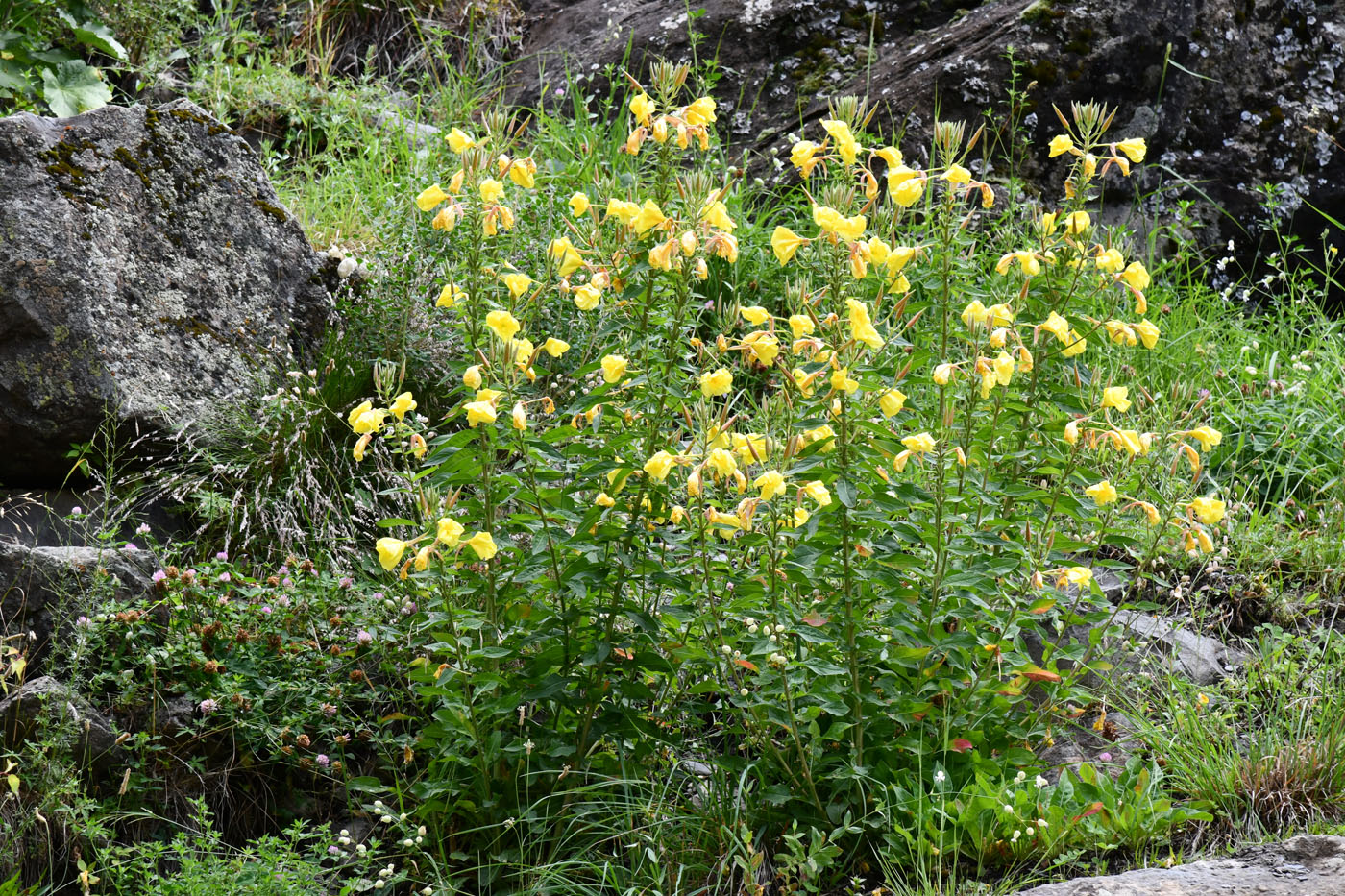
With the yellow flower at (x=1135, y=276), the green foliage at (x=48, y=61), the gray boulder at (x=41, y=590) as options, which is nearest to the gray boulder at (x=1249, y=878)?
the yellow flower at (x=1135, y=276)

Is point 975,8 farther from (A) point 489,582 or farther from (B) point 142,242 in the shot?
(A) point 489,582

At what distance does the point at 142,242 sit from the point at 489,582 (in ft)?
6.26

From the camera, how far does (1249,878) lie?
A: 5.87ft

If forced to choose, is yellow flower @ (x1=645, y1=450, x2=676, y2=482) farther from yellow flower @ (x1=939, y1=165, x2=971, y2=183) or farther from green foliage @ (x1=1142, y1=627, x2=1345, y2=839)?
green foliage @ (x1=1142, y1=627, x2=1345, y2=839)

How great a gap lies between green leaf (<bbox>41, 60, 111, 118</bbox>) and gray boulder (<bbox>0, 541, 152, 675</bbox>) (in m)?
2.31

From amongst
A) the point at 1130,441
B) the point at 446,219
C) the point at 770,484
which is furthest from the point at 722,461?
the point at 1130,441

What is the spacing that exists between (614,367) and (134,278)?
1.94m

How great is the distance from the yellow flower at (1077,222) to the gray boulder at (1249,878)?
1.15 m

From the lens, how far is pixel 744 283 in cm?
388

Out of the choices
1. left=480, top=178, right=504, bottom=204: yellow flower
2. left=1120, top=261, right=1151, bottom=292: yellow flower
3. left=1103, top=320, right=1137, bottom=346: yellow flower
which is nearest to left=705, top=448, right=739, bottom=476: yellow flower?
left=480, top=178, right=504, bottom=204: yellow flower

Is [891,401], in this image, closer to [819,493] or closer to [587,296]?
[819,493]

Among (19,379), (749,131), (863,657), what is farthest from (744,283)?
(19,379)

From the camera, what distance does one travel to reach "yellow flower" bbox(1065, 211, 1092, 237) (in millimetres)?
2037

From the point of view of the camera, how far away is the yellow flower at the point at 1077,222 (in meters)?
2.04
